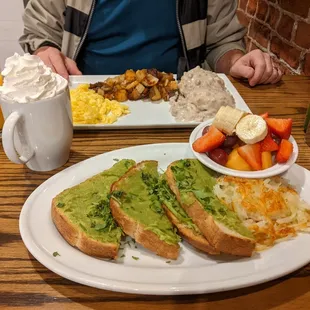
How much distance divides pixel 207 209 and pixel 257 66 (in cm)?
122

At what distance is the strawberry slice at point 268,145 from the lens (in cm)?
124

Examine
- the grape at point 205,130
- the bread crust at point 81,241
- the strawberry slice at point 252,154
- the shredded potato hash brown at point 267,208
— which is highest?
the strawberry slice at point 252,154

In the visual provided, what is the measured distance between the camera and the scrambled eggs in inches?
62.6

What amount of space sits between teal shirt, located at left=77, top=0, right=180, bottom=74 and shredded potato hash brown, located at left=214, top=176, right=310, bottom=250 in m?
1.41

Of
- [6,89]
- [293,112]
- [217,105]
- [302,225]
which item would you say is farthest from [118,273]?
[293,112]

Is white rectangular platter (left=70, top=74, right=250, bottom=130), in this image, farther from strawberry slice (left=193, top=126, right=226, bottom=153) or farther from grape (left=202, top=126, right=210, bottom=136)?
strawberry slice (left=193, top=126, right=226, bottom=153)

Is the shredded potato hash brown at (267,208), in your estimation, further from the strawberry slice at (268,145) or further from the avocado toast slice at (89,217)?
the avocado toast slice at (89,217)

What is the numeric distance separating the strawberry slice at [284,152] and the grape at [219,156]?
17cm

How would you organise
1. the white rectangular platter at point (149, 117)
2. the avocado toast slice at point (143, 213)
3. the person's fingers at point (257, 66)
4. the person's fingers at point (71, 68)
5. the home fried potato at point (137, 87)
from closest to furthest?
the avocado toast slice at point (143, 213)
the white rectangular platter at point (149, 117)
the home fried potato at point (137, 87)
the person's fingers at point (257, 66)
the person's fingers at point (71, 68)

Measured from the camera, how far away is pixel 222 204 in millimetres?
1076

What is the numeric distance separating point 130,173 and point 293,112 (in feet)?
3.13

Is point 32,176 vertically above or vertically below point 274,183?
below

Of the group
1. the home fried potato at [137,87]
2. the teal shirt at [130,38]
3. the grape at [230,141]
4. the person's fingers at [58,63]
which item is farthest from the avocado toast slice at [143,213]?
the teal shirt at [130,38]

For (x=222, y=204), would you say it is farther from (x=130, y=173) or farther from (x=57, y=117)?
(x=57, y=117)
